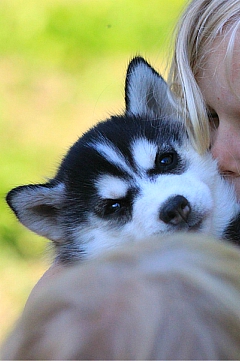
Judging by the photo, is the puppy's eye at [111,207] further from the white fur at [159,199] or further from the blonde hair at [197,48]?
the blonde hair at [197,48]

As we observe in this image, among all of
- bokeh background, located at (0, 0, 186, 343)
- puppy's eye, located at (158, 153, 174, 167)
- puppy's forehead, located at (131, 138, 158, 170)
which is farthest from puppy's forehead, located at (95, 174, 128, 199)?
bokeh background, located at (0, 0, 186, 343)

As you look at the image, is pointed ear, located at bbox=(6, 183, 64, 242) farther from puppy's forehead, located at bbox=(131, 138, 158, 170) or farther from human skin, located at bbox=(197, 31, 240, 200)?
human skin, located at bbox=(197, 31, 240, 200)

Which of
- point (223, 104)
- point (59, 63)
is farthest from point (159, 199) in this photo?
A: point (59, 63)

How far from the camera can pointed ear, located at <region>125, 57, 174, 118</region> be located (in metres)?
3.03

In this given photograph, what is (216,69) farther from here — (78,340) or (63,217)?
(78,340)

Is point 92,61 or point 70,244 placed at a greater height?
point 92,61

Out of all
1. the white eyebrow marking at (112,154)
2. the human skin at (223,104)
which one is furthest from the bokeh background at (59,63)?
the human skin at (223,104)

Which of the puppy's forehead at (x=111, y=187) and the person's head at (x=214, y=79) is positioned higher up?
the person's head at (x=214, y=79)

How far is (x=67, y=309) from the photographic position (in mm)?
1455

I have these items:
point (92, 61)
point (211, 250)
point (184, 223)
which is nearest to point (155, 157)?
point (184, 223)

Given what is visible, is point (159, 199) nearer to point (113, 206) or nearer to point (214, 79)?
point (113, 206)

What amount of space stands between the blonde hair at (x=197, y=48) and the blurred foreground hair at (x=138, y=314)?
1.43 m

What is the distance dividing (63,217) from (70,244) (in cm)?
15

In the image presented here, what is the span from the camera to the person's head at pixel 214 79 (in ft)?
9.02
